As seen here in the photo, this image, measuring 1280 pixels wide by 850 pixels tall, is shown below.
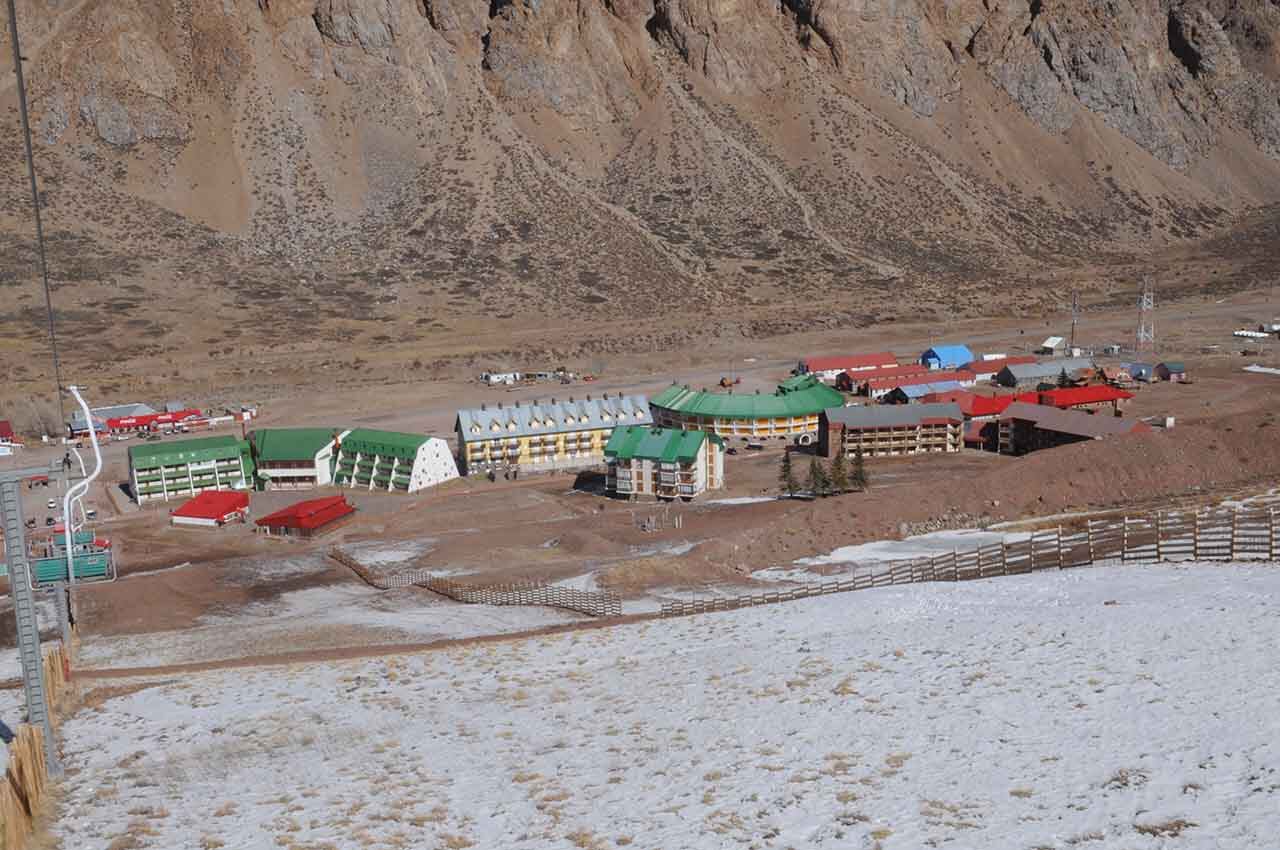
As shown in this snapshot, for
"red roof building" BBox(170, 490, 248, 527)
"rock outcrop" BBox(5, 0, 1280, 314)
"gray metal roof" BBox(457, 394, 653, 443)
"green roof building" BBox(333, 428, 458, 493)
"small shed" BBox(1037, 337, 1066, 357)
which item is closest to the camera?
"red roof building" BBox(170, 490, 248, 527)

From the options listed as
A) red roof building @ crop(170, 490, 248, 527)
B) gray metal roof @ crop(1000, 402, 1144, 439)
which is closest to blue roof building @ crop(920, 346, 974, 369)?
gray metal roof @ crop(1000, 402, 1144, 439)

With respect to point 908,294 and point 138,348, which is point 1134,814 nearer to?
point 138,348

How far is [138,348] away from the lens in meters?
96.8

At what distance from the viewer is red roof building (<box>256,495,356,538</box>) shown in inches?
1945

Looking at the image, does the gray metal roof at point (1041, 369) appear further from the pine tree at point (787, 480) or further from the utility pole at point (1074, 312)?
the pine tree at point (787, 480)

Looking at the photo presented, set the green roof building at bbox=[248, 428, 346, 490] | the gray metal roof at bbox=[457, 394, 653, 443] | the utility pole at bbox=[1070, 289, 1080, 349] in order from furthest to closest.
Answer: the utility pole at bbox=[1070, 289, 1080, 349] → the gray metal roof at bbox=[457, 394, 653, 443] → the green roof building at bbox=[248, 428, 346, 490]

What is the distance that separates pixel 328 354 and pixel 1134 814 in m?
86.8

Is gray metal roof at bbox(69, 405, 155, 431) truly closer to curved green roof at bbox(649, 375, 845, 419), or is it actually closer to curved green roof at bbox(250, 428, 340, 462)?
curved green roof at bbox(250, 428, 340, 462)

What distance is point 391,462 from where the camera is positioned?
57781 mm

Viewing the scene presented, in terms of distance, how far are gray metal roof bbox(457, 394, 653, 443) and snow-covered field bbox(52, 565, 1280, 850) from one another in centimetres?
3325

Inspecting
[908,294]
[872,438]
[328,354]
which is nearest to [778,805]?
[872,438]

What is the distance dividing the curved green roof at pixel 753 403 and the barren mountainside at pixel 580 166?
3402 cm

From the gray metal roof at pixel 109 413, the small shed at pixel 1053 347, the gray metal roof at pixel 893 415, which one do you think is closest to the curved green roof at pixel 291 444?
the gray metal roof at pixel 109 413

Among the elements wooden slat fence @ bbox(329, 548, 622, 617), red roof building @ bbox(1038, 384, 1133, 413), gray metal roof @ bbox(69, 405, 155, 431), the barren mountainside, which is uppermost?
the barren mountainside
